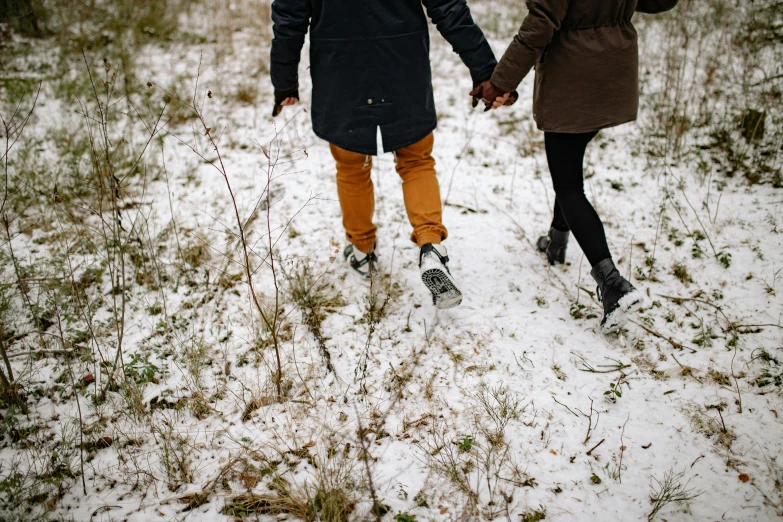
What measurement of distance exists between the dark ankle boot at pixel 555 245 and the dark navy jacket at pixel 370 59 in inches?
41.2

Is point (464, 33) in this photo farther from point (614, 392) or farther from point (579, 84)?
point (614, 392)

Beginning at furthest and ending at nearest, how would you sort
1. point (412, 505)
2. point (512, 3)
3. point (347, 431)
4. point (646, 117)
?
point (512, 3)
point (646, 117)
point (347, 431)
point (412, 505)

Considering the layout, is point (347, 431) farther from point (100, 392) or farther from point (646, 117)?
point (646, 117)

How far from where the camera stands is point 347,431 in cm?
189

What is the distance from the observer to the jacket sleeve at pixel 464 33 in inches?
83.0

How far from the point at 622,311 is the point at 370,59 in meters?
1.70

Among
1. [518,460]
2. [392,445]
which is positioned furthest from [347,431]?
[518,460]

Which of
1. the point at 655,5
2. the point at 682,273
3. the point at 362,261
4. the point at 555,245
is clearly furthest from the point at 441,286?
the point at 655,5

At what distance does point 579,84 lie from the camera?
2.03 metres

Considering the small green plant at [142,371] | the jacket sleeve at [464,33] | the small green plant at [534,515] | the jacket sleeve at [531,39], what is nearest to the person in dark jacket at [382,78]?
the jacket sleeve at [464,33]

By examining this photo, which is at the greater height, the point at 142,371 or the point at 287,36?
the point at 287,36

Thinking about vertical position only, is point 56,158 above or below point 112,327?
above

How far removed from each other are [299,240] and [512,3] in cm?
657

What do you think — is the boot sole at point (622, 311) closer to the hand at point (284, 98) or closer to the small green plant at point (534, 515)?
the small green plant at point (534, 515)
